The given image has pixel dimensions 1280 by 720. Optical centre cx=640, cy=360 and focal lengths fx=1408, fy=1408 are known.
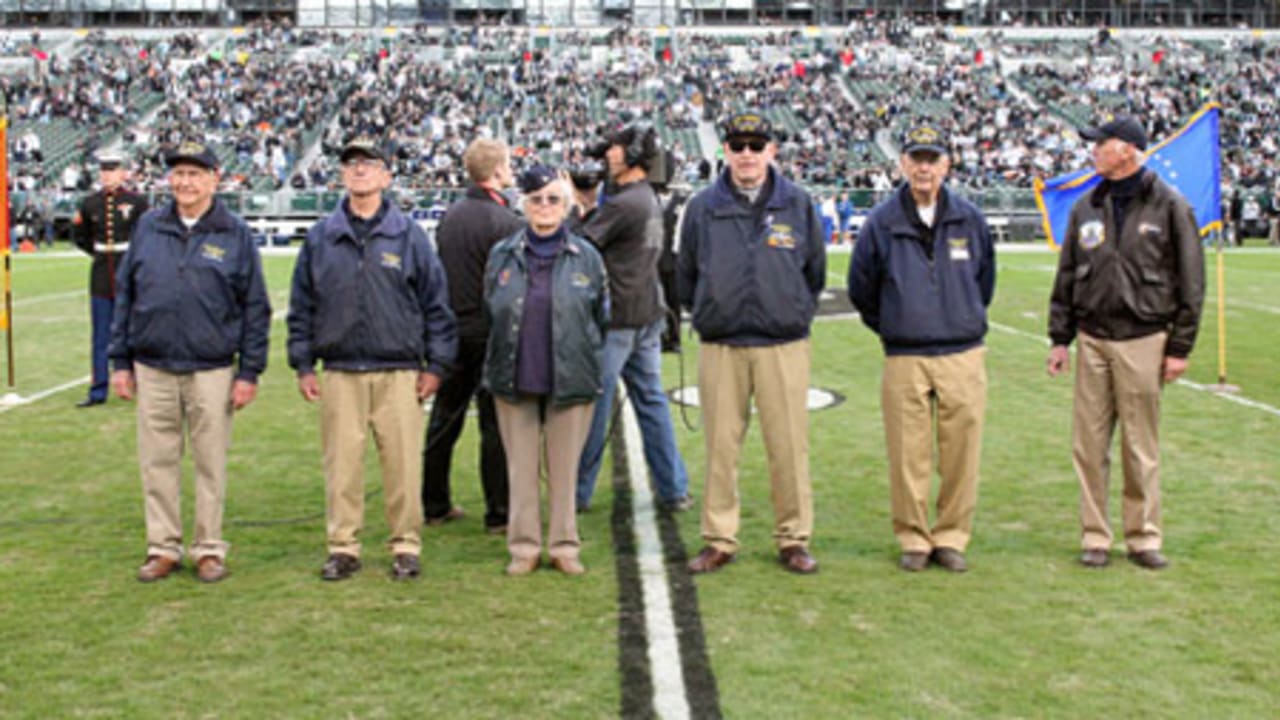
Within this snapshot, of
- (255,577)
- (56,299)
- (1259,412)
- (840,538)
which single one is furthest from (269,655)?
(56,299)

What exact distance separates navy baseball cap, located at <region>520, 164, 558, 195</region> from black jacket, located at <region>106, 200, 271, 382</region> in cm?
123

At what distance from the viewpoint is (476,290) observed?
695 cm

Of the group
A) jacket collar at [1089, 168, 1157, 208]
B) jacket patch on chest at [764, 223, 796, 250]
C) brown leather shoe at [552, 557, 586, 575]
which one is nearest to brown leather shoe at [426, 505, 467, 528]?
brown leather shoe at [552, 557, 586, 575]

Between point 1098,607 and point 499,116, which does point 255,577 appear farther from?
point 499,116

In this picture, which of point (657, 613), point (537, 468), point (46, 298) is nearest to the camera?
point (657, 613)

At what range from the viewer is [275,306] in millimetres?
20312

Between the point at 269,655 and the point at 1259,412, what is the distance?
8.04 metres

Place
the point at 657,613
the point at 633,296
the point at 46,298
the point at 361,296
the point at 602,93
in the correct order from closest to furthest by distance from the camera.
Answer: the point at 657,613
the point at 361,296
the point at 633,296
the point at 46,298
the point at 602,93

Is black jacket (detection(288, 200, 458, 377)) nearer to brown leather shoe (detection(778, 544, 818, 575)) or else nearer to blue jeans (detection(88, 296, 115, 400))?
brown leather shoe (detection(778, 544, 818, 575))

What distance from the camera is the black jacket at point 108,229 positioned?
1087 centimetres

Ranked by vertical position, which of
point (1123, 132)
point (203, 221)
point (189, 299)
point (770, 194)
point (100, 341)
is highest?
point (1123, 132)

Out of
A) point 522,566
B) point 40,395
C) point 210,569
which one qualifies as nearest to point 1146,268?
point 522,566

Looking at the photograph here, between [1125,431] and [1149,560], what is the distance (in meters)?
0.58

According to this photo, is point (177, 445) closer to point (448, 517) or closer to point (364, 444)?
point (364, 444)
